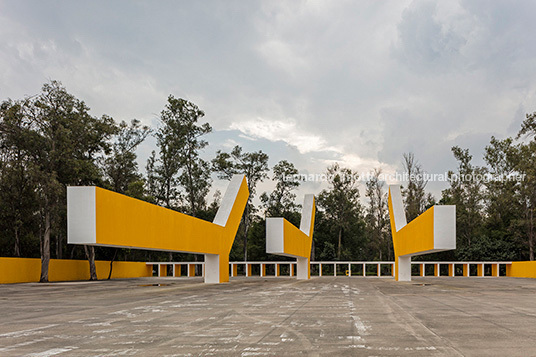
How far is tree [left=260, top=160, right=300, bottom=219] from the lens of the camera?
168ft

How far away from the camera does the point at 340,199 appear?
174 feet

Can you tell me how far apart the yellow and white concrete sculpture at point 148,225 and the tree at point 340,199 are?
24403 millimetres

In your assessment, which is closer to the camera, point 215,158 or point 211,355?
point 211,355

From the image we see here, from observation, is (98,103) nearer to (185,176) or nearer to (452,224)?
(185,176)

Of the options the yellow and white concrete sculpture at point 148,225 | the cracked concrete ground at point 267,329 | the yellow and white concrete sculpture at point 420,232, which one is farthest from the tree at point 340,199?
the cracked concrete ground at point 267,329

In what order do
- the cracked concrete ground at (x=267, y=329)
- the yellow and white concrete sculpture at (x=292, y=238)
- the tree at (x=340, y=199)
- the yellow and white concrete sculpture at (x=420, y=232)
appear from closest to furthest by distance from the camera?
1. the cracked concrete ground at (x=267, y=329)
2. the yellow and white concrete sculpture at (x=420, y=232)
3. the yellow and white concrete sculpture at (x=292, y=238)
4. the tree at (x=340, y=199)

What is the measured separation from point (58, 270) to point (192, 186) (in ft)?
54.0

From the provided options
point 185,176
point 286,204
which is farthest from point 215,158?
point 286,204

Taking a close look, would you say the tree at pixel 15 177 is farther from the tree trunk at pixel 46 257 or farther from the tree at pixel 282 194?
the tree at pixel 282 194

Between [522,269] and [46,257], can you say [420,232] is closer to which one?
[522,269]

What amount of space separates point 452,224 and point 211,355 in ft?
53.8

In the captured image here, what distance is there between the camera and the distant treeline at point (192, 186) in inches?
1151

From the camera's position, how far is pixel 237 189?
94.2ft

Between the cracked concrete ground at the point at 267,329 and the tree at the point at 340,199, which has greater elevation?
the tree at the point at 340,199
